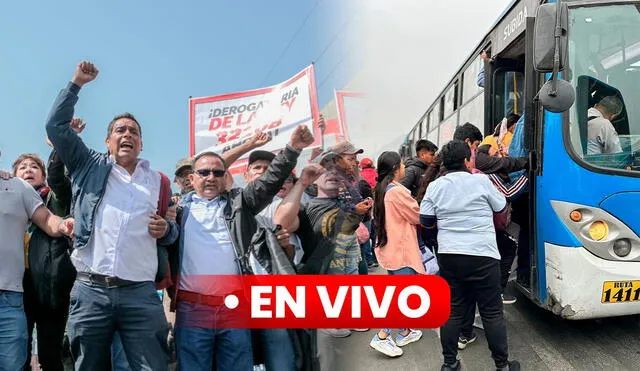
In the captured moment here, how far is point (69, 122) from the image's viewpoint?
2.01 m

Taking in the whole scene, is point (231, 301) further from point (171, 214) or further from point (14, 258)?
point (14, 258)

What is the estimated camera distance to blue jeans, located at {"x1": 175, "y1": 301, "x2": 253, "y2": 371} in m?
2.04

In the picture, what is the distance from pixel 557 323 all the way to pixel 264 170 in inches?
98.3

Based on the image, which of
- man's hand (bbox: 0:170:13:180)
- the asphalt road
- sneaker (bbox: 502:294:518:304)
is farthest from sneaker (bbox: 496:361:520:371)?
man's hand (bbox: 0:170:13:180)

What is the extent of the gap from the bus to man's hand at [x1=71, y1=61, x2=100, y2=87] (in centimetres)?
198

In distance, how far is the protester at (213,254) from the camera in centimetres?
194

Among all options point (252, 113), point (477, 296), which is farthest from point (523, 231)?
point (252, 113)

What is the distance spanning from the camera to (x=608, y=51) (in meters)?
2.79

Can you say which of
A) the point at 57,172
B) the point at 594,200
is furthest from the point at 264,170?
the point at 594,200

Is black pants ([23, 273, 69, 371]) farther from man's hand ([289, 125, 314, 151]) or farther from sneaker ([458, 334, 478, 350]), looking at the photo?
sneaker ([458, 334, 478, 350])

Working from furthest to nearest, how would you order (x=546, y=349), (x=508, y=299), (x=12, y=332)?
(x=508, y=299) < (x=546, y=349) < (x=12, y=332)

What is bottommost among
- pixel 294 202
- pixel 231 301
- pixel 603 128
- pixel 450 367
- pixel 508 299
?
pixel 450 367

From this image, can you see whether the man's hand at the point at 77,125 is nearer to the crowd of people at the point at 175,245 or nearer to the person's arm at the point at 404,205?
the crowd of people at the point at 175,245

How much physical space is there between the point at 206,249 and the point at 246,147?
0.52m
